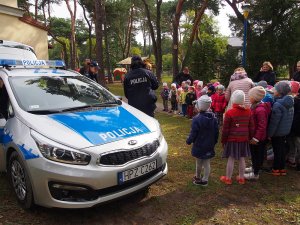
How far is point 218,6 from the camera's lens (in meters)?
26.7

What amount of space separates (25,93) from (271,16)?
47.5ft

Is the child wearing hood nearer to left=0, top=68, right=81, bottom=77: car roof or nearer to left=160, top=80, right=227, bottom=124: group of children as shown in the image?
left=160, top=80, right=227, bottom=124: group of children

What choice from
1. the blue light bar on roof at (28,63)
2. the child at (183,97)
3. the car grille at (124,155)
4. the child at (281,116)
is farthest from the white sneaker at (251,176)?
the child at (183,97)

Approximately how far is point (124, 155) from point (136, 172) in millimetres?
269

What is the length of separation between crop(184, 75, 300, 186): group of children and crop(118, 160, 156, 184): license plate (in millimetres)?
878

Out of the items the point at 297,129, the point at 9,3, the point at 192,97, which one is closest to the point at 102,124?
the point at 297,129

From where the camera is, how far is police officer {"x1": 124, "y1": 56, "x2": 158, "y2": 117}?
6031mm

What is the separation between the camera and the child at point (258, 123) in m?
4.88

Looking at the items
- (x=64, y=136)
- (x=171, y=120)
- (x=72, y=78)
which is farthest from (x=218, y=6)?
(x=64, y=136)

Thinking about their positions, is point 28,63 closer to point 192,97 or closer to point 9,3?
point 192,97

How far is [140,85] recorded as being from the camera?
611cm

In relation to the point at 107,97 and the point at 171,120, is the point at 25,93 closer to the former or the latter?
the point at 107,97

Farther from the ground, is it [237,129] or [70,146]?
[70,146]

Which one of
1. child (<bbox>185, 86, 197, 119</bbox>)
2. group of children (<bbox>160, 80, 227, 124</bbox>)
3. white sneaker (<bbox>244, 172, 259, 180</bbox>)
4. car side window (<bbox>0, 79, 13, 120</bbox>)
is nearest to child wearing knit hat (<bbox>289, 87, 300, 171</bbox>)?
white sneaker (<bbox>244, 172, 259, 180</bbox>)
